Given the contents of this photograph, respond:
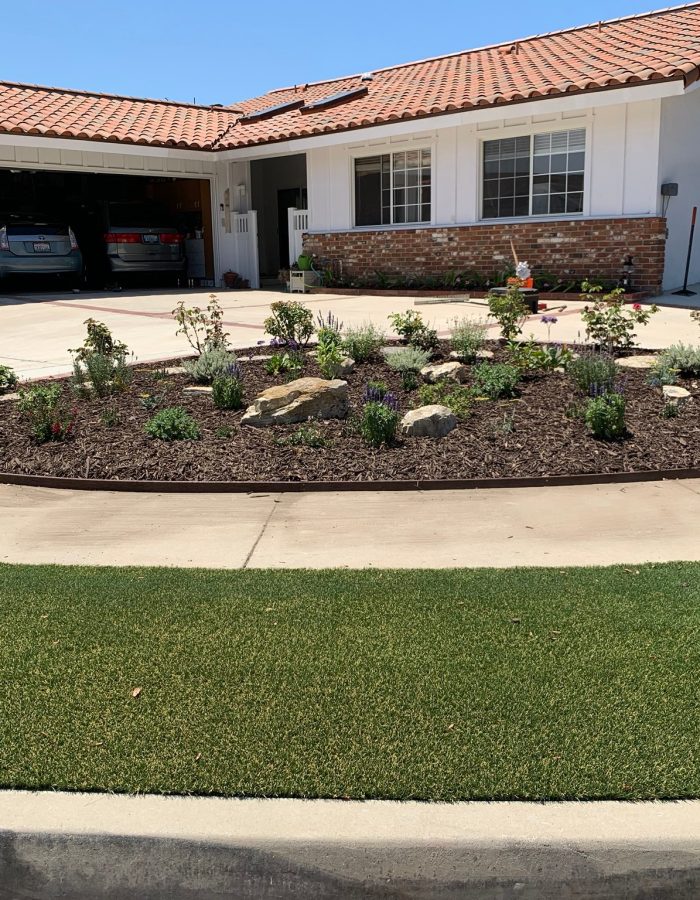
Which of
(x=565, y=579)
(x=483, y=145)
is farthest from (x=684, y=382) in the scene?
(x=483, y=145)

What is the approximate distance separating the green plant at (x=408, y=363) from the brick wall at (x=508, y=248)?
7.57 meters

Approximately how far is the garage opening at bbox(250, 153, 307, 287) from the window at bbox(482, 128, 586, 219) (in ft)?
26.1

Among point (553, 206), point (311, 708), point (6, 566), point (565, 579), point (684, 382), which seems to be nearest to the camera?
point (311, 708)

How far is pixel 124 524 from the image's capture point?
5637 millimetres

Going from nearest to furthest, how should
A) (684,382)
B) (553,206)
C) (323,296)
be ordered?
(684,382), (553,206), (323,296)

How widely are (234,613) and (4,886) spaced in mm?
1671

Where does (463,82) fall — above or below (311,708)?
above

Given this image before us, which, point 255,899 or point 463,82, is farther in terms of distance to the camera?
point 463,82

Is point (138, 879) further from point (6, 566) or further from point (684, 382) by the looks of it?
point (684, 382)

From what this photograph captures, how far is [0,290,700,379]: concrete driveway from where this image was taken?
1080 centimetres

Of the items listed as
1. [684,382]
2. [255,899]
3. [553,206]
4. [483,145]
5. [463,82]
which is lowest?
[255,899]

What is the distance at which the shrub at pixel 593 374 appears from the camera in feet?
25.6

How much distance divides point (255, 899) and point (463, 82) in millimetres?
18477

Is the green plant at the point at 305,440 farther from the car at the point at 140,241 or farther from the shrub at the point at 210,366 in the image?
the car at the point at 140,241
